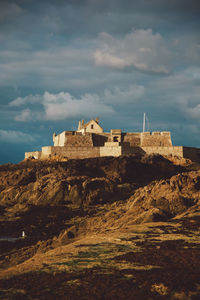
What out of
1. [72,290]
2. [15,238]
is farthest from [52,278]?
[15,238]

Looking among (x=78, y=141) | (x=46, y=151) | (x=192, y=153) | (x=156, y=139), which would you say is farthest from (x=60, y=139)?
(x=192, y=153)

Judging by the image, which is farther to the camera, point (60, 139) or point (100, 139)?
point (60, 139)

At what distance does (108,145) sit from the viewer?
219 feet

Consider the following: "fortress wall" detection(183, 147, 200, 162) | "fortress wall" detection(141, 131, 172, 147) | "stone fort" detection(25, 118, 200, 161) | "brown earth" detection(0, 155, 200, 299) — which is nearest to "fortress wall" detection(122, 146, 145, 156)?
"stone fort" detection(25, 118, 200, 161)

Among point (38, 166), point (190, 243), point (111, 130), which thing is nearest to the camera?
point (190, 243)

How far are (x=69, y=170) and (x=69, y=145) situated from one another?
13.4 meters

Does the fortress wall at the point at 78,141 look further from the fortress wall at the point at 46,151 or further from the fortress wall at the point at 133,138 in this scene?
the fortress wall at the point at 133,138

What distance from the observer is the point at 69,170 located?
56.6 m

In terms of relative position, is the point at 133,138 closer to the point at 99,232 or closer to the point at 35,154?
the point at 35,154

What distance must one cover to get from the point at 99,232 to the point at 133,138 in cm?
5049

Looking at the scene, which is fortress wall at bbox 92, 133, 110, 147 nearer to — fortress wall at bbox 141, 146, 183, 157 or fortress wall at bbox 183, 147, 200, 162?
fortress wall at bbox 141, 146, 183, 157

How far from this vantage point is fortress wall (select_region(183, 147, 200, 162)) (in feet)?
218

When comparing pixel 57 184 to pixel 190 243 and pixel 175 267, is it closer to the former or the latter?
pixel 190 243

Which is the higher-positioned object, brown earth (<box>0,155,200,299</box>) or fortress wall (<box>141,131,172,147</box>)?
fortress wall (<box>141,131,172,147</box>)
